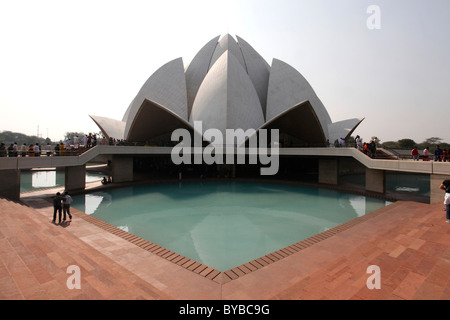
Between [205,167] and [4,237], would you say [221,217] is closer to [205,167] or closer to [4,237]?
[4,237]

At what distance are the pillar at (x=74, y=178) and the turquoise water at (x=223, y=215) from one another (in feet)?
3.82

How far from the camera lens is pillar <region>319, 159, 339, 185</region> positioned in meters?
13.8

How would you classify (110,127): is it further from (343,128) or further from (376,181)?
(343,128)

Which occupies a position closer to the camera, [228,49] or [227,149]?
[227,149]

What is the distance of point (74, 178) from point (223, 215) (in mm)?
8654

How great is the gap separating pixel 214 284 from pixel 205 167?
602 inches

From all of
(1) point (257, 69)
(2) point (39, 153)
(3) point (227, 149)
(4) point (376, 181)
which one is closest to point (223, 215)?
(3) point (227, 149)

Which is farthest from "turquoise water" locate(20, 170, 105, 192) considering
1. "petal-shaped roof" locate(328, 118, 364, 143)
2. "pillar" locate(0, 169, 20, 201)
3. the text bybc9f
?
"petal-shaped roof" locate(328, 118, 364, 143)

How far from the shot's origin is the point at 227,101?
17078 millimetres

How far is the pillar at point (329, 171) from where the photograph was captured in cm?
1384

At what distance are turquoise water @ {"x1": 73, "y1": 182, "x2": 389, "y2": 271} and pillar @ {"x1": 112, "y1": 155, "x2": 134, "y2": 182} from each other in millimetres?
1777

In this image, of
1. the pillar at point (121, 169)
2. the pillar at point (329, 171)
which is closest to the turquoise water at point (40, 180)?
the pillar at point (121, 169)
